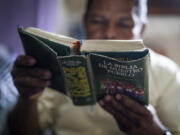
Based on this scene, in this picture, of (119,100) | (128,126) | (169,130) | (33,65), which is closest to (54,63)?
(33,65)

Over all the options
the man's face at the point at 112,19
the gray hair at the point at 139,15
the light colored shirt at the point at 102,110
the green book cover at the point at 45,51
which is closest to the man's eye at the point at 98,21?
the man's face at the point at 112,19

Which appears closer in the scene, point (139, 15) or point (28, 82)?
point (28, 82)

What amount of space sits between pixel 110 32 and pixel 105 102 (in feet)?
1.24

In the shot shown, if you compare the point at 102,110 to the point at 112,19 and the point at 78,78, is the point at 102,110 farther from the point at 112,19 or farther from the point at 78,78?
the point at 112,19

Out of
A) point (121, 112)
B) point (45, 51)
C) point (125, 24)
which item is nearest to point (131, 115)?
point (121, 112)

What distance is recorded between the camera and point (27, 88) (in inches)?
22.1

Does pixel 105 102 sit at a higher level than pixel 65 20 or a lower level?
lower

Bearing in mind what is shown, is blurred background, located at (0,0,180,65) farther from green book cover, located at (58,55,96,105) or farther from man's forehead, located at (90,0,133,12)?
green book cover, located at (58,55,96,105)

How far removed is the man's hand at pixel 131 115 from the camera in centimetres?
52

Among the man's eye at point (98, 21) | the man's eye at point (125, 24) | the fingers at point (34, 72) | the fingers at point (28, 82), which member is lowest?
the fingers at point (28, 82)

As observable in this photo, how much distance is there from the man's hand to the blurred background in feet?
1.36

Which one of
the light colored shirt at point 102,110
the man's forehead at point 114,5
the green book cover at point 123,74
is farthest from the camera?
the man's forehead at point 114,5

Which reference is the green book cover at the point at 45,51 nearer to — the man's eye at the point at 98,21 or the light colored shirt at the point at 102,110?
the light colored shirt at the point at 102,110

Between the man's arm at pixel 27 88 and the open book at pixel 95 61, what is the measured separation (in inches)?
1.0
